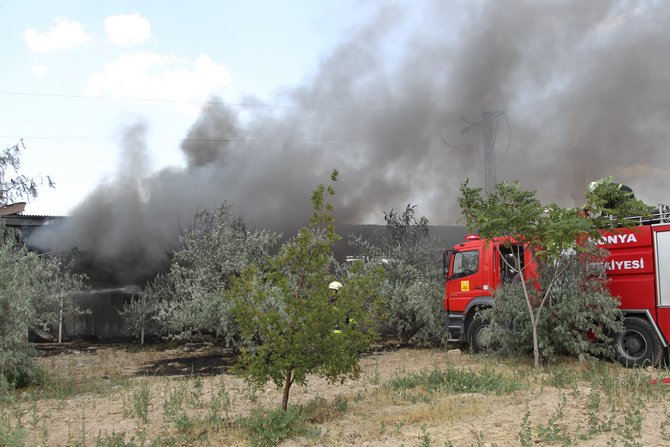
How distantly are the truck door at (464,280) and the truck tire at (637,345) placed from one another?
2395mm

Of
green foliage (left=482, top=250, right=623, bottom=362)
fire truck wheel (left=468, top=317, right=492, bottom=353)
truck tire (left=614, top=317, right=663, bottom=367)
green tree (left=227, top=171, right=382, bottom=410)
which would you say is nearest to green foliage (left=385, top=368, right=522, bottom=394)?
green foliage (left=482, top=250, right=623, bottom=362)

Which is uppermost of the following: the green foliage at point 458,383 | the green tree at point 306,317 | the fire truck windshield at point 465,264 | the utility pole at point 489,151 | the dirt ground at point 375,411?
the utility pole at point 489,151

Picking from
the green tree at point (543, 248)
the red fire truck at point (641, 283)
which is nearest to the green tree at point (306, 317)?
the green tree at point (543, 248)

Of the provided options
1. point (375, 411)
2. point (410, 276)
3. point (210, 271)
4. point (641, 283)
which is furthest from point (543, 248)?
point (210, 271)

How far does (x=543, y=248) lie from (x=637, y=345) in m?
2.07

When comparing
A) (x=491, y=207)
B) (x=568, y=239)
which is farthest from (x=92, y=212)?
(x=568, y=239)

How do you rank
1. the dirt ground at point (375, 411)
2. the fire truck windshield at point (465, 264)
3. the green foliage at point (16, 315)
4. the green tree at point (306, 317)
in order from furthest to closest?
the fire truck windshield at point (465, 264)
the green foliage at point (16, 315)
the green tree at point (306, 317)
the dirt ground at point (375, 411)

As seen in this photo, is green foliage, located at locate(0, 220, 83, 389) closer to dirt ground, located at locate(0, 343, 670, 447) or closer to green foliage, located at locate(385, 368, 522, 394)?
dirt ground, located at locate(0, 343, 670, 447)

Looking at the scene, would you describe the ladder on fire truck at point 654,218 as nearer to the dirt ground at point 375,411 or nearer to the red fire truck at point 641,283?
the red fire truck at point 641,283

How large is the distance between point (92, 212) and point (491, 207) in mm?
12018

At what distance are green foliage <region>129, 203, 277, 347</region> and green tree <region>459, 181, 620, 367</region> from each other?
15.9ft

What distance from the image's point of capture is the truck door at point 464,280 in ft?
34.4

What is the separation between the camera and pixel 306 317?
16.9 ft

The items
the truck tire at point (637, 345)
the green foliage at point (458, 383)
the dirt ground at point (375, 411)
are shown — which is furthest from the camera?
the truck tire at point (637, 345)
